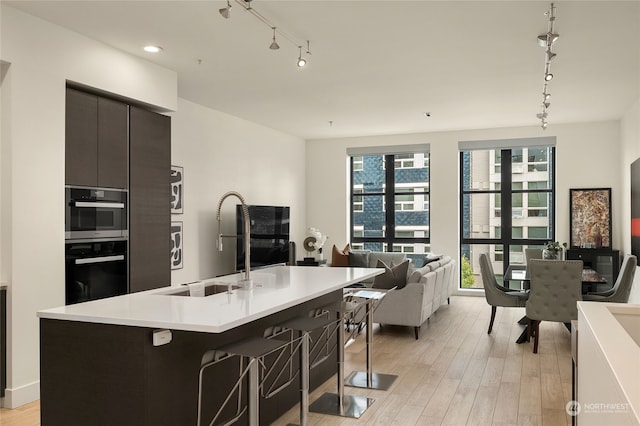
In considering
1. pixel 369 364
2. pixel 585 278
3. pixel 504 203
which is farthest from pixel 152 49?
pixel 504 203

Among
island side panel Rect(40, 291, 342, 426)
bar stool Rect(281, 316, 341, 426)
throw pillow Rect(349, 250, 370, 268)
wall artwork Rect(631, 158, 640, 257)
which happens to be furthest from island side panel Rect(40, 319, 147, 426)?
throw pillow Rect(349, 250, 370, 268)

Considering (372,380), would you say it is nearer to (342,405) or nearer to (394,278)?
(342,405)

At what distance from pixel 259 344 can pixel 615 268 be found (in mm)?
6486

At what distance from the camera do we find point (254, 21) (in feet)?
12.8

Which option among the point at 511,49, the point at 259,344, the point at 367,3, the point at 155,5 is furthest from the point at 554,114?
the point at 259,344

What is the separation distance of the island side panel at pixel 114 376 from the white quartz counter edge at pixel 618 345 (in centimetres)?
175

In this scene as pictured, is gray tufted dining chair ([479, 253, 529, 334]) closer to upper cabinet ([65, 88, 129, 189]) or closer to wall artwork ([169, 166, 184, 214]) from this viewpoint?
wall artwork ([169, 166, 184, 214])

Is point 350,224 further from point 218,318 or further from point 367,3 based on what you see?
point 218,318

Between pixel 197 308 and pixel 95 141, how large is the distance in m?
2.40

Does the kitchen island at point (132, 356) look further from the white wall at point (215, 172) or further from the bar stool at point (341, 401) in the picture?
the white wall at point (215, 172)

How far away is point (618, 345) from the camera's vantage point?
1569mm

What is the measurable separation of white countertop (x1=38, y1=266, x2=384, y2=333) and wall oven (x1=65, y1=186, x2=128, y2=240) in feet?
4.68

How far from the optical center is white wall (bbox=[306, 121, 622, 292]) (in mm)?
7836

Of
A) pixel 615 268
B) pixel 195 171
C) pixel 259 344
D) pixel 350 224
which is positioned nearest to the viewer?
pixel 259 344
